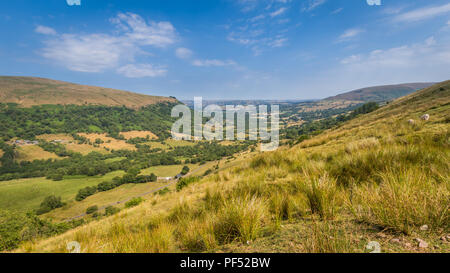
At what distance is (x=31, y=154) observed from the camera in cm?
12825

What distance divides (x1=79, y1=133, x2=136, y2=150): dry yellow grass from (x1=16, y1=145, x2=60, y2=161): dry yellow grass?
112ft

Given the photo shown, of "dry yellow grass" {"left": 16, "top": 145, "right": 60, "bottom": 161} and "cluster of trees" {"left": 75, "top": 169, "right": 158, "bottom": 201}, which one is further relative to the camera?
"dry yellow grass" {"left": 16, "top": 145, "right": 60, "bottom": 161}

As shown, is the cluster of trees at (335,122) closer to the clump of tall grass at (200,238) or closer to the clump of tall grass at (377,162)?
the clump of tall grass at (377,162)

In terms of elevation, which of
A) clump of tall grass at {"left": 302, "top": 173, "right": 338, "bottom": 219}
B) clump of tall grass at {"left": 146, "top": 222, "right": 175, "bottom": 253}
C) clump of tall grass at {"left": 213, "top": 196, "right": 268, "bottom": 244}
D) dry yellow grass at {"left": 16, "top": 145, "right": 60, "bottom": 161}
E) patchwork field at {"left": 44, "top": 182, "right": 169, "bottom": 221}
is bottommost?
patchwork field at {"left": 44, "top": 182, "right": 169, "bottom": 221}

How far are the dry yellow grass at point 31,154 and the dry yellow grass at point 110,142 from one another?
34.1m

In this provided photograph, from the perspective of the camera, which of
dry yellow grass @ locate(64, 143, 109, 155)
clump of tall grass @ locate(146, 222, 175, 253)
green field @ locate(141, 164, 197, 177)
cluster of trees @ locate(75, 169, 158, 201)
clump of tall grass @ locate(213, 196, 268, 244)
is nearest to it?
clump of tall grass @ locate(213, 196, 268, 244)

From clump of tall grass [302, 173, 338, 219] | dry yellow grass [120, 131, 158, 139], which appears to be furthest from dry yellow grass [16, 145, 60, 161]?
clump of tall grass [302, 173, 338, 219]

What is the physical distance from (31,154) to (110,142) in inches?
1996

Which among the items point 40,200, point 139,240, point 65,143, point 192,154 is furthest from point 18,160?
point 139,240

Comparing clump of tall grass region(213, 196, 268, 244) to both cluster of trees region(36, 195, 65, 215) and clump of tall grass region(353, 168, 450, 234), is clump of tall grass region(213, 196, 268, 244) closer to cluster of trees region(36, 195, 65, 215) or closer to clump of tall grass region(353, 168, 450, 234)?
clump of tall grass region(353, 168, 450, 234)

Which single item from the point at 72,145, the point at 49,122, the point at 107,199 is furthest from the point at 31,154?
the point at 107,199

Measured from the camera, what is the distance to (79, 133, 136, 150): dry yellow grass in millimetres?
156750

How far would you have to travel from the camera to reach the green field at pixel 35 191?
74.4m

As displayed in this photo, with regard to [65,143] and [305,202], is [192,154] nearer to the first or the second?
[65,143]
